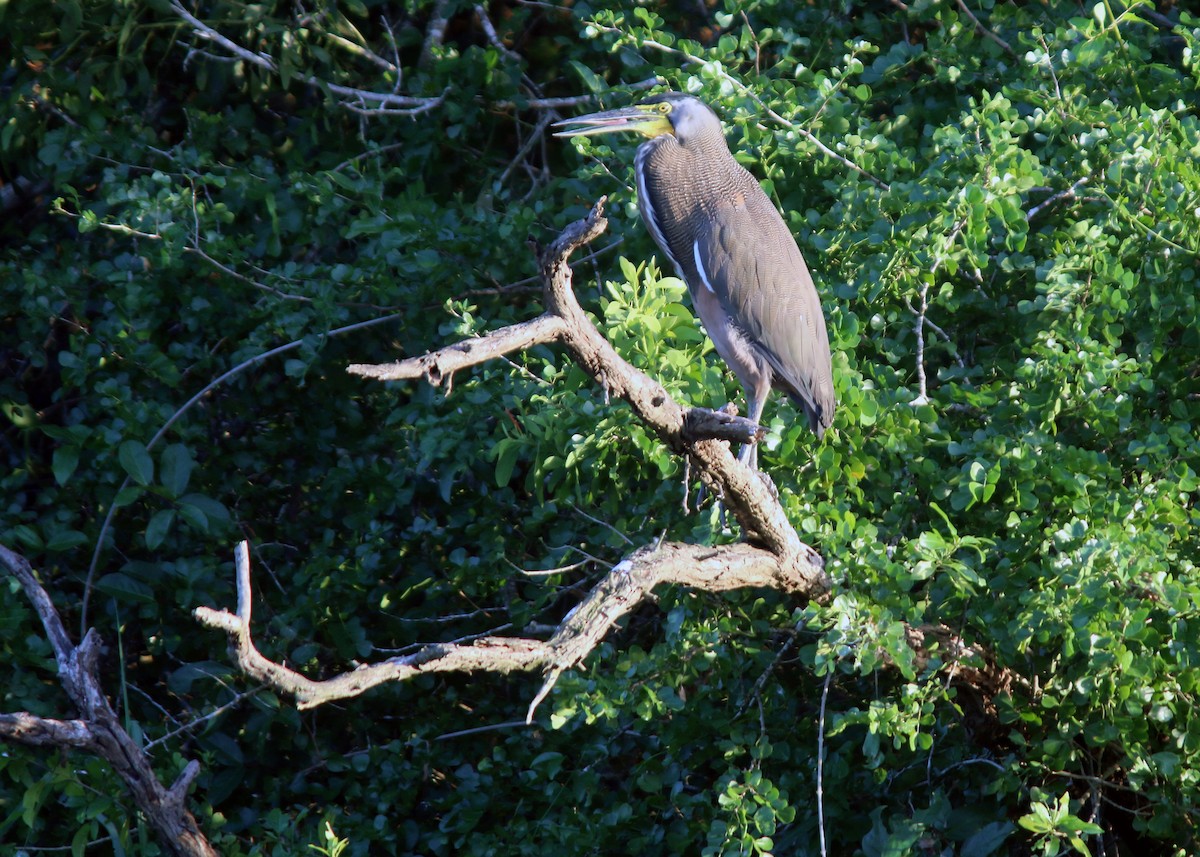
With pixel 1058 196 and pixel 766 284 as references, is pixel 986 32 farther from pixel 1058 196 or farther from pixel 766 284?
pixel 766 284

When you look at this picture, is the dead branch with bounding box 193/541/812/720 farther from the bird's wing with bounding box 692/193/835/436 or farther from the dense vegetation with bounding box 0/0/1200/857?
the bird's wing with bounding box 692/193/835/436

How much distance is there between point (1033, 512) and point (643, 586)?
0.98 metres

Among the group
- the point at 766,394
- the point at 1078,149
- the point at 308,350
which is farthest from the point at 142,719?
the point at 1078,149

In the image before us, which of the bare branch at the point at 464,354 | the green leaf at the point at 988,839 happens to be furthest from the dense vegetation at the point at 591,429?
A: the bare branch at the point at 464,354

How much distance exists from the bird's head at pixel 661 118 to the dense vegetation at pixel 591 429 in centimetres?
11

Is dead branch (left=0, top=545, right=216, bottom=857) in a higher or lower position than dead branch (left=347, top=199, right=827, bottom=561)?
lower

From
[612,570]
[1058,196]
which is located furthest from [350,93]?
[612,570]

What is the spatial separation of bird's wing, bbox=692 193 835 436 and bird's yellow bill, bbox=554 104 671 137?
36 cm

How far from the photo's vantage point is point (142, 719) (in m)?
4.43

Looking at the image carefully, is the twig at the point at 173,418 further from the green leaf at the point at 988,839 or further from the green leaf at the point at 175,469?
the green leaf at the point at 988,839

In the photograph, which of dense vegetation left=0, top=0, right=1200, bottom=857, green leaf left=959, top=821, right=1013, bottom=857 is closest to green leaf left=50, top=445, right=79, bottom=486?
dense vegetation left=0, top=0, right=1200, bottom=857

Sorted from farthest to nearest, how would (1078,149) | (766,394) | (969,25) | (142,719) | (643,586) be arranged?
(142,719), (969,25), (766,394), (1078,149), (643,586)

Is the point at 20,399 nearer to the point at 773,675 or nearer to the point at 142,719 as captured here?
the point at 142,719

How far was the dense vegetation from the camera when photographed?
9.40 ft
